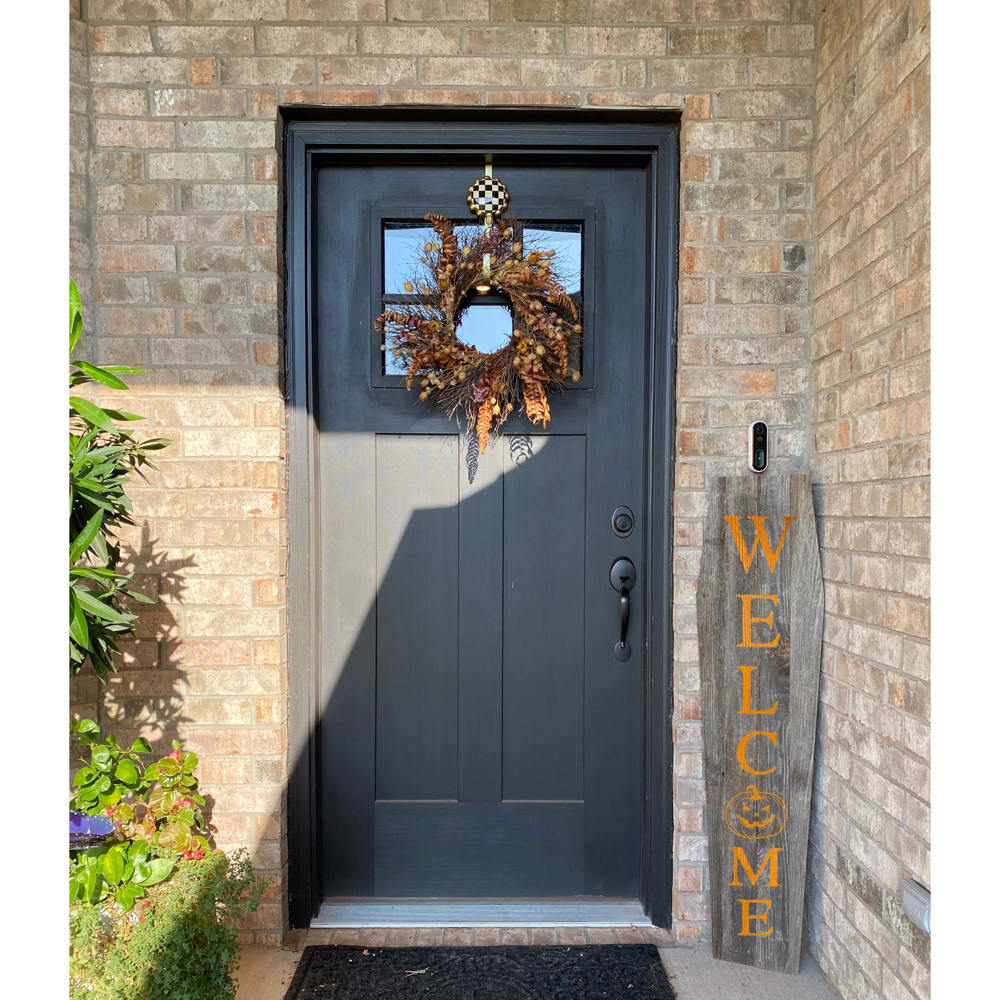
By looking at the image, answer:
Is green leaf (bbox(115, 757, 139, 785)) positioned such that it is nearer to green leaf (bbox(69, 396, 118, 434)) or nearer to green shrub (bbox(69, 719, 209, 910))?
green shrub (bbox(69, 719, 209, 910))

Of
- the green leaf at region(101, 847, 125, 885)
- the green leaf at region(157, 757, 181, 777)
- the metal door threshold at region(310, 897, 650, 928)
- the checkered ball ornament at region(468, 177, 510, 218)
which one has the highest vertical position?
the checkered ball ornament at region(468, 177, 510, 218)

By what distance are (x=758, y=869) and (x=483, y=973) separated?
0.76 metres

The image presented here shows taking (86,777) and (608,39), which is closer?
(86,777)

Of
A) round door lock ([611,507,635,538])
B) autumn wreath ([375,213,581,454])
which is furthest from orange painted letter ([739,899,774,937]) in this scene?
autumn wreath ([375,213,581,454])

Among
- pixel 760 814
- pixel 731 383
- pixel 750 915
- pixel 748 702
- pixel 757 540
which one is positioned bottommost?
pixel 750 915

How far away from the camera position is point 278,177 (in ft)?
6.49

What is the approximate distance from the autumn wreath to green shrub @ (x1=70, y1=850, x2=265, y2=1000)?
1.28 m

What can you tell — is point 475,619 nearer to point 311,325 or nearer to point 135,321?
point 311,325

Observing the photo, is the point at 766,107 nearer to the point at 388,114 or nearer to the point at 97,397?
the point at 388,114

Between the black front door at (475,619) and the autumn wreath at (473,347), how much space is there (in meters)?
0.09

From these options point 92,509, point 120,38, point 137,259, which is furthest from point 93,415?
point 120,38

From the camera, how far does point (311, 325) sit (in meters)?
2.06

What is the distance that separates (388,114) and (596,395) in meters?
0.96

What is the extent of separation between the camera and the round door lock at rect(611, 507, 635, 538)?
2.13 metres
